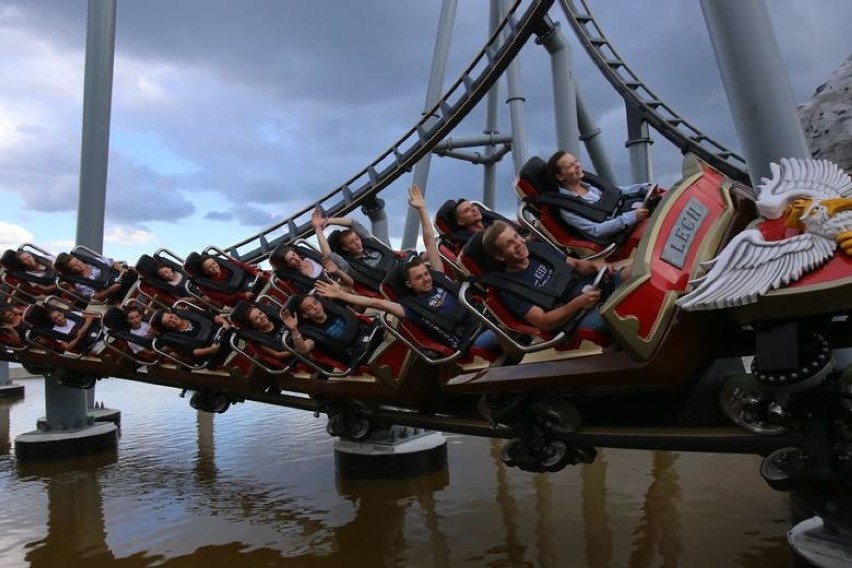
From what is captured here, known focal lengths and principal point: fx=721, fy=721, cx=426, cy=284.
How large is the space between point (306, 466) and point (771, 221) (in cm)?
445

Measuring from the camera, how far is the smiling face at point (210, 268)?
16.5 feet

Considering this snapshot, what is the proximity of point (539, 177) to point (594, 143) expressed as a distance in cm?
817

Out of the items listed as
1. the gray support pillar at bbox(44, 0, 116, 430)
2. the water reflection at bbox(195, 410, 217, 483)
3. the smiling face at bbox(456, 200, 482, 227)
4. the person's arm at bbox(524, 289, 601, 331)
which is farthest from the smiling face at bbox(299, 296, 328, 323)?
the gray support pillar at bbox(44, 0, 116, 430)

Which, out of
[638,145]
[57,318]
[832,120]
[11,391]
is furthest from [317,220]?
[11,391]

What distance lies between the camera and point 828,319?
182 cm

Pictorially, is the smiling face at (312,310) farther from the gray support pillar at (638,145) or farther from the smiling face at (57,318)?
Answer: the gray support pillar at (638,145)

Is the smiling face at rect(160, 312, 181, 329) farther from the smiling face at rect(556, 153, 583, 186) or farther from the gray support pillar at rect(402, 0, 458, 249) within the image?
the gray support pillar at rect(402, 0, 458, 249)

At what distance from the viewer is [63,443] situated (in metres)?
6.41

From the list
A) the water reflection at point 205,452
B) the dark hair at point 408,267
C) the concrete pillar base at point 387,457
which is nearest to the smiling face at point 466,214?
the dark hair at point 408,267

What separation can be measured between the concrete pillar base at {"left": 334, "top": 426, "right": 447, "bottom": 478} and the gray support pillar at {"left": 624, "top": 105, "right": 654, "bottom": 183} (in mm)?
6099

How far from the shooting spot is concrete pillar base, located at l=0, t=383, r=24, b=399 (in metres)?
11.7

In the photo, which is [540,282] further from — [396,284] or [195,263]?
[195,263]

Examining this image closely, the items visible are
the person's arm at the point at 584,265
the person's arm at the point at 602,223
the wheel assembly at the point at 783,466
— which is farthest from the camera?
the person's arm at the point at 602,223

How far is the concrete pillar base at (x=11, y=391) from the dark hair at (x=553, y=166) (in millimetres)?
11701
